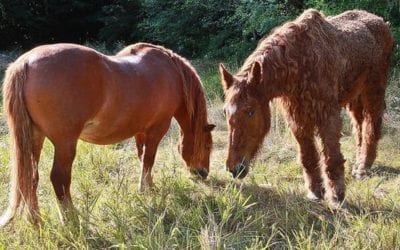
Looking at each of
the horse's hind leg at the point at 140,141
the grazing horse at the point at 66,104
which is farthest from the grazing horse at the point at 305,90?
the horse's hind leg at the point at 140,141

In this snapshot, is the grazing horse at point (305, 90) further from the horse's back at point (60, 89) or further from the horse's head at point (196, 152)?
the horse's back at point (60, 89)

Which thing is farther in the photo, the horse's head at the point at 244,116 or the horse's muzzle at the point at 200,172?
the horse's muzzle at the point at 200,172

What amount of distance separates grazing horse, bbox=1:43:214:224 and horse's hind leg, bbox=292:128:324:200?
1.37m

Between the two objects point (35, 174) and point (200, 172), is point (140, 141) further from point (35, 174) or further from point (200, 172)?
point (35, 174)

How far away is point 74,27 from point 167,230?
1327cm

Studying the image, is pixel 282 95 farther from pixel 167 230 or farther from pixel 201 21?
pixel 201 21

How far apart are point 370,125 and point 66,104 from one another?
3.43 m

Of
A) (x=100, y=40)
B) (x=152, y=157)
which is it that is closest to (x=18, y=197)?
(x=152, y=157)

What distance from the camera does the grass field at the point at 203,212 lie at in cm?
309

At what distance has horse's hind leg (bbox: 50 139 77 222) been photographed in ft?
10.9

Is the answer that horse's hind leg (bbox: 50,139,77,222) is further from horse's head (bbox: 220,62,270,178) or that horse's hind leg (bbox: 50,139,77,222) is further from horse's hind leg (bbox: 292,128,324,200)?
horse's hind leg (bbox: 292,128,324,200)

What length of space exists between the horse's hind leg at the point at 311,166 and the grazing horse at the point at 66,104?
137 cm

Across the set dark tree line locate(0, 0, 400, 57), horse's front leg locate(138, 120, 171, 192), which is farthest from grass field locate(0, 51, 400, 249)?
dark tree line locate(0, 0, 400, 57)

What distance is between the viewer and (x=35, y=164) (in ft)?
11.2
